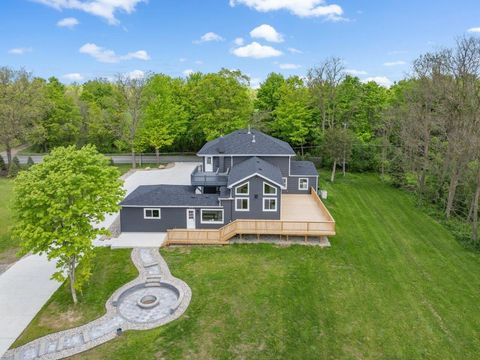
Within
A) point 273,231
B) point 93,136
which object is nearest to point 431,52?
point 273,231

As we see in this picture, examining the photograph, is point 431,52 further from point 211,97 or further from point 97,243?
point 97,243

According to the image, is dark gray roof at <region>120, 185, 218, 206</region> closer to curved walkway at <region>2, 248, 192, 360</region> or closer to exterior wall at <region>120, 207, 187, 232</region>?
exterior wall at <region>120, 207, 187, 232</region>

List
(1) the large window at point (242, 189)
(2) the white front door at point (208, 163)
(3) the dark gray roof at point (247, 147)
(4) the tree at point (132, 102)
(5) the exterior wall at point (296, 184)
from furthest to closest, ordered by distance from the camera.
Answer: (4) the tree at point (132, 102)
(5) the exterior wall at point (296, 184)
(2) the white front door at point (208, 163)
(3) the dark gray roof at point (247, 147)
(1) the large window at point (242, 189)

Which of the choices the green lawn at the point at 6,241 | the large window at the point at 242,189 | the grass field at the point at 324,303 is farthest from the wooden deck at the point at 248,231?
the green lawn at the point at 6,241

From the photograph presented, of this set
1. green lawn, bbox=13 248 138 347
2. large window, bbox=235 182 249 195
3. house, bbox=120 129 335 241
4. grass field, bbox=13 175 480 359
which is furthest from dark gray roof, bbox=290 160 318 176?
Answer: green lawn, bbox=13 248 138 347

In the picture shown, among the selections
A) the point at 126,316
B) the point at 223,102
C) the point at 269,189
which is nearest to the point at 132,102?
the point at 223,102

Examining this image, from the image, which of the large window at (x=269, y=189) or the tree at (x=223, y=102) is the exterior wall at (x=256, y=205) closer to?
the large window at (x=269, y=189)

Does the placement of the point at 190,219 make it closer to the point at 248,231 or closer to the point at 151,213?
the point at 151,213

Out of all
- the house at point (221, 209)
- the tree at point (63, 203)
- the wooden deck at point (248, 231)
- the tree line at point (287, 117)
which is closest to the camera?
the tree at point (63, 203)
